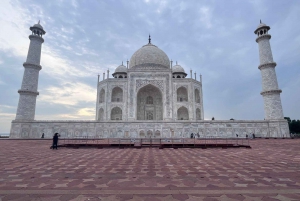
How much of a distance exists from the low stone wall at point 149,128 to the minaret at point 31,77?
1515 mm

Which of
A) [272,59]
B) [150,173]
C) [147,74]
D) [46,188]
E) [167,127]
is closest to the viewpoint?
[46,188]

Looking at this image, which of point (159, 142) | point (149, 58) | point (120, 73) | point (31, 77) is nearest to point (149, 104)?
point (149, 58)

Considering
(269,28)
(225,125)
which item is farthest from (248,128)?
(269,28)

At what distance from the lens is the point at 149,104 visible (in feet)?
92.9

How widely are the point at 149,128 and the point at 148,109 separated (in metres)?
8.25

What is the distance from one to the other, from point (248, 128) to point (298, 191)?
20.1 meters

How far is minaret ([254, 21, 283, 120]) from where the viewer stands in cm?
2078

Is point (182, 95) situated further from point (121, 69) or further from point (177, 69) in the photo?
point (121, 69)

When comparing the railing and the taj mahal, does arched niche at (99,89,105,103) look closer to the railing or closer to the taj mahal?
the taj mahal

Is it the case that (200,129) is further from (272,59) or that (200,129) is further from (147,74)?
(272,59)

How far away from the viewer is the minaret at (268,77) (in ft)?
68.2

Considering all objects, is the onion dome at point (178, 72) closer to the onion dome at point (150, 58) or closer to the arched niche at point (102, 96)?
the onion dome at point (150, 58)

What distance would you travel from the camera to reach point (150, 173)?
146 inches

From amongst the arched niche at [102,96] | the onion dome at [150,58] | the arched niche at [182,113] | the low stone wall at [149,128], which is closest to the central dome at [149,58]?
the onion dome at [150,58]
